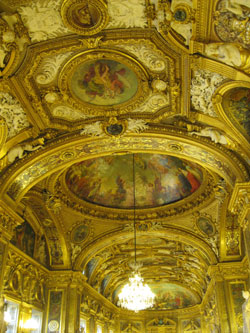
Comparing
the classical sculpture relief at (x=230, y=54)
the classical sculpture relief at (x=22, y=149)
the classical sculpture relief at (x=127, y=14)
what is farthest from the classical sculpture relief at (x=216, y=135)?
the classical sculpture relief at (x=22, y=149)

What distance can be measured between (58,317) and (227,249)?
8.47m

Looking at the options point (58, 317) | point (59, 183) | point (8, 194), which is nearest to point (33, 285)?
point (58, 317)

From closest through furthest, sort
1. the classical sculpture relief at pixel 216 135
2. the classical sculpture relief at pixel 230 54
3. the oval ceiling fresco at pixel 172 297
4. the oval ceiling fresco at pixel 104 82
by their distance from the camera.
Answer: the classical sculpture relief at pixel 230 54 → the oval ceiling fresco at pixel 104 82 → the classical sculpture relief at pixel 216 135 → the oval ceiling fresco at pixel 172 297

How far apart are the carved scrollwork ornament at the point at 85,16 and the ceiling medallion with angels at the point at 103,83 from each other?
0.84m

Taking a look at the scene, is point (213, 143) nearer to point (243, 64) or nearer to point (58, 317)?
point (243, 64)

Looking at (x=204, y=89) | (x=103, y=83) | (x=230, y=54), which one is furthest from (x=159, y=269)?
(x=230, y=54)

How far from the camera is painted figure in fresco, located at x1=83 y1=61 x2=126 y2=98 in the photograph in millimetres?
9312

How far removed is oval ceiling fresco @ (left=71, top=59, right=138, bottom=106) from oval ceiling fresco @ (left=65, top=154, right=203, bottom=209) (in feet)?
16.6

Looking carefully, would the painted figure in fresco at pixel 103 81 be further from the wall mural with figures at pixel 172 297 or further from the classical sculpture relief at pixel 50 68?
the wall mural with figures at pixel 172 297

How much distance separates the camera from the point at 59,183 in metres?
15.0

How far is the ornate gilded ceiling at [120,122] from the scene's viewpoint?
7535 mm

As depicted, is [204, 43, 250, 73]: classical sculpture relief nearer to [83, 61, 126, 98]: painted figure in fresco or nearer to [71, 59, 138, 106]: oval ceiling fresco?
[71, 59, 138, 106]: oval ceiling fresco

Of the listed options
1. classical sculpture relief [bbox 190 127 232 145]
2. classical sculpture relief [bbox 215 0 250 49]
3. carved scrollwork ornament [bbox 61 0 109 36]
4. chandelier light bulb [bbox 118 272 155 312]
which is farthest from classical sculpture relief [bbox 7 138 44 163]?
chandelier light bulb [bbox 118 272 155 312]

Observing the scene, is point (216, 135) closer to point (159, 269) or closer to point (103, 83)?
point (103, 83)
